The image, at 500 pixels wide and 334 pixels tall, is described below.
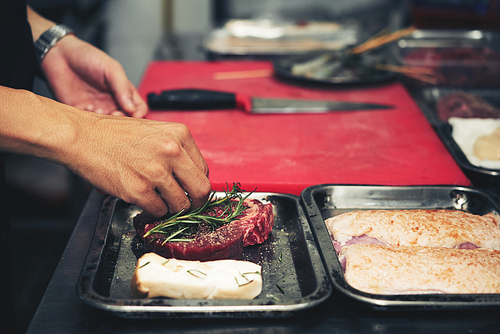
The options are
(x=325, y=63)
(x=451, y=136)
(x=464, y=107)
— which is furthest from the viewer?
(x=325, y=63)

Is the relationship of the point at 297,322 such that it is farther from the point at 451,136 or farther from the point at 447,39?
the point at 447,39

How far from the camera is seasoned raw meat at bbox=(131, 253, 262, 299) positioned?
1361mm

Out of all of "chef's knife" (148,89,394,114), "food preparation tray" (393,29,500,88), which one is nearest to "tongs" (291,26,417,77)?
"food preparation tray" (393,29,500,88)

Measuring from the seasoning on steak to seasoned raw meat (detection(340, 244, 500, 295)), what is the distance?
158cm

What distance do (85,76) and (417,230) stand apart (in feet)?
6.88

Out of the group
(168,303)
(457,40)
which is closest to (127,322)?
(168,303)

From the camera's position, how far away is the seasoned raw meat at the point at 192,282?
4.47 ft

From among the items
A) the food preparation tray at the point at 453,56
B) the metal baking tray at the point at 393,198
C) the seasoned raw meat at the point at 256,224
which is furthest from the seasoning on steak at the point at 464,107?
the seasoned raw meat at the point at 256,224

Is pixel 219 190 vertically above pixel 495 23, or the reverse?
pixel 495 23

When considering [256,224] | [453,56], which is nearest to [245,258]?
[256,224]

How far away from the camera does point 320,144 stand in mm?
2588

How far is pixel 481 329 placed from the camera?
1309mm

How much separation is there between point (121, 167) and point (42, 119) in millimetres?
287

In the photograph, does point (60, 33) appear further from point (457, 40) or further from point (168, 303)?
point (457, 40)
